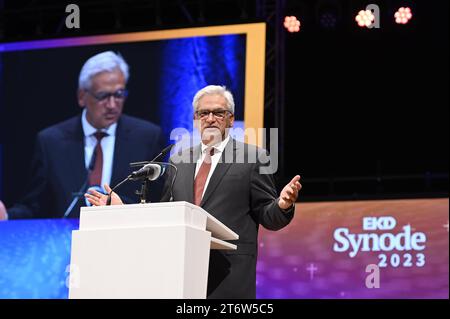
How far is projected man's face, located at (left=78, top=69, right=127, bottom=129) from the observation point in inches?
292

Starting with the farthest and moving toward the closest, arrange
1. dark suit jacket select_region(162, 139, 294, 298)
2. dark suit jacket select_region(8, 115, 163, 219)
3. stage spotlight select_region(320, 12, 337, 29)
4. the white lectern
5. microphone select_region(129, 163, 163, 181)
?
1. stage spotlight select_region(320, 12, 337, 29)
2. dark suit jacket select_region(8, 115, 163, 219)
3. dark suit jacket select_region(162, 139, 294, 298)
4. microphone select_region(129, 163, 163, 181)
5. the white lectern

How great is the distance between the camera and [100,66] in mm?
7555

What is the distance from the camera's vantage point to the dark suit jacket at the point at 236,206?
3162mm

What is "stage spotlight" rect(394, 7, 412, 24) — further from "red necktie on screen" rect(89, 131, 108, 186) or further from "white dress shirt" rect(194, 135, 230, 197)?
"white dress shirt" rect(194, 135, 230, 197)

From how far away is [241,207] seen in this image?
3.34m

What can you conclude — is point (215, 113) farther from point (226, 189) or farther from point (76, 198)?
point (76, 198)

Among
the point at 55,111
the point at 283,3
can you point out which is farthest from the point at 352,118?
the point at 55,111

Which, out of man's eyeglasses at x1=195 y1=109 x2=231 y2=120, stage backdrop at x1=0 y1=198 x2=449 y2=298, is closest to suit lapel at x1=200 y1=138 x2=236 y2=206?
man's eyeglasses at x1=195 y1=109 x2=231 y2=120

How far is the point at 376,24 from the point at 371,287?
2693 millimetres

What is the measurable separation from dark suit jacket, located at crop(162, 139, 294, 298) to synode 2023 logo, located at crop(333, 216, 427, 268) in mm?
4020

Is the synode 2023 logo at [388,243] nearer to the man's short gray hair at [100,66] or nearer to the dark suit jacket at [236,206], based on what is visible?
the man's short gray hair at [100,66]

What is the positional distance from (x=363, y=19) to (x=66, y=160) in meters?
3.24

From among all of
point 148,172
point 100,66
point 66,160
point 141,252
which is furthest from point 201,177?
point 100,66

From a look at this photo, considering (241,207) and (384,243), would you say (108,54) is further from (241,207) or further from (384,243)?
(241,207)
